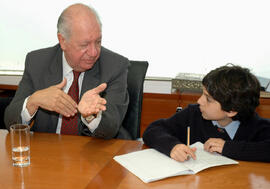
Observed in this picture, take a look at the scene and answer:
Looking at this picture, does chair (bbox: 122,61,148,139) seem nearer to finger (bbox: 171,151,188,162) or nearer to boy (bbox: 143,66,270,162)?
boy (bbox: 143,66,270,162)

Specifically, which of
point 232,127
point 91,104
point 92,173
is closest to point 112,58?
point 91,104

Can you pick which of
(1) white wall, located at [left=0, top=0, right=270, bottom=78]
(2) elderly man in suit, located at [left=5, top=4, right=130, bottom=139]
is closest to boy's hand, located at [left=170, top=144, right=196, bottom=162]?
(2) elderly man in suit, located at [left=5, top=4, right=130, bottom=139]

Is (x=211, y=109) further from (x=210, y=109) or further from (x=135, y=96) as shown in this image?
(x=135, y=96)

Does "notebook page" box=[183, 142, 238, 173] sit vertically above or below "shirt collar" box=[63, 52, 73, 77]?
below

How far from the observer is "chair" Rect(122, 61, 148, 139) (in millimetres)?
2135

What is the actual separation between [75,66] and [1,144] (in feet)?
2.12

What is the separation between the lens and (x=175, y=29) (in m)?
3.27

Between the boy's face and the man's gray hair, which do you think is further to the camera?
the man's gray hair

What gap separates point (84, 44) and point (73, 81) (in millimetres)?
271

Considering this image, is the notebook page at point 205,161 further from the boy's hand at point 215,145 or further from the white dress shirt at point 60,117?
the white dress shirt at point 60,117

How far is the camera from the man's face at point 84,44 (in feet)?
6.48

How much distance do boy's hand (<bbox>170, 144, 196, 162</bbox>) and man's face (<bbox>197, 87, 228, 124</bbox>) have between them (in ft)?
0.94

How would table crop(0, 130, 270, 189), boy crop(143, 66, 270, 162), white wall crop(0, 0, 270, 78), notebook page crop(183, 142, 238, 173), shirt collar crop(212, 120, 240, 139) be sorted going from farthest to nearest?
white wall crop(0, 0, 270, 78)
shirt collar crop(212, 120, 240, 139)
boy crop(143, 66, 270, 162)
notebook page crop(183, 142, 238, 173)
table crop(0, 130, 270, 189)

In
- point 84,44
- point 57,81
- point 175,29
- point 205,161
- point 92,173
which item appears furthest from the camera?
point 175,29
